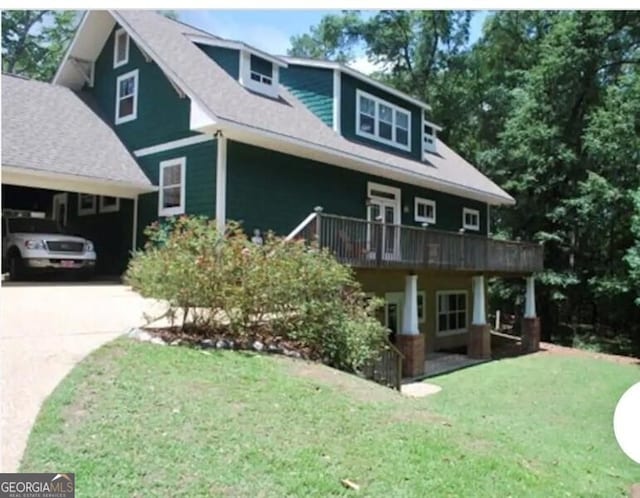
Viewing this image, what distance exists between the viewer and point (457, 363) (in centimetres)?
1415

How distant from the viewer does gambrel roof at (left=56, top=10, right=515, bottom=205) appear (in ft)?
36.2

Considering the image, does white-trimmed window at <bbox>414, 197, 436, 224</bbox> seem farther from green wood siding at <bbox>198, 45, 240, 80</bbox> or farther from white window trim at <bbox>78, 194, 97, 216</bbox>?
white window trim at <bbox>78, 194, 97, 216</bbox>

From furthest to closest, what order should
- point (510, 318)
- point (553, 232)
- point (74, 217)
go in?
point (510, 318) < point (553, 232) < point (74, 217)

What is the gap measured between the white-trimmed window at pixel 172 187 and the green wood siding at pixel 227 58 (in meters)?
2.59

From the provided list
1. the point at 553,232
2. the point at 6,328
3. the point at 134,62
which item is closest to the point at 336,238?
the point at 6,328

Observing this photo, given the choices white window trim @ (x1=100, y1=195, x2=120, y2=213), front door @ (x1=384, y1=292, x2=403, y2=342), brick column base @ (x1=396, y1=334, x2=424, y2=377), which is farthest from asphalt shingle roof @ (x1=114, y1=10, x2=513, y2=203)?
brick column base @ (x1=396, y1=334, x2=424, y2=377)

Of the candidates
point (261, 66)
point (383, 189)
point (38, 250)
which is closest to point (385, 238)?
point (383, 189)

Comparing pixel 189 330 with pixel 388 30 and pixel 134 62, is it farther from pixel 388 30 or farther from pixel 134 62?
pixel 388 30

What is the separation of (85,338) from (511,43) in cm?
2460

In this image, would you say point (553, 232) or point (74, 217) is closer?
→ point (74, 217)

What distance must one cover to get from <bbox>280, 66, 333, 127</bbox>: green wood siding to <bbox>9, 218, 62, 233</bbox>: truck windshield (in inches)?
268

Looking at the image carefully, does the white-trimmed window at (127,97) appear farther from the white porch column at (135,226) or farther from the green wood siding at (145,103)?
the white porch column at (135,226)

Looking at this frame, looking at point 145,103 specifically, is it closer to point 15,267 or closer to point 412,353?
point 15,267

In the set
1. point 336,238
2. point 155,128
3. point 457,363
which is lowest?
point 457,363
